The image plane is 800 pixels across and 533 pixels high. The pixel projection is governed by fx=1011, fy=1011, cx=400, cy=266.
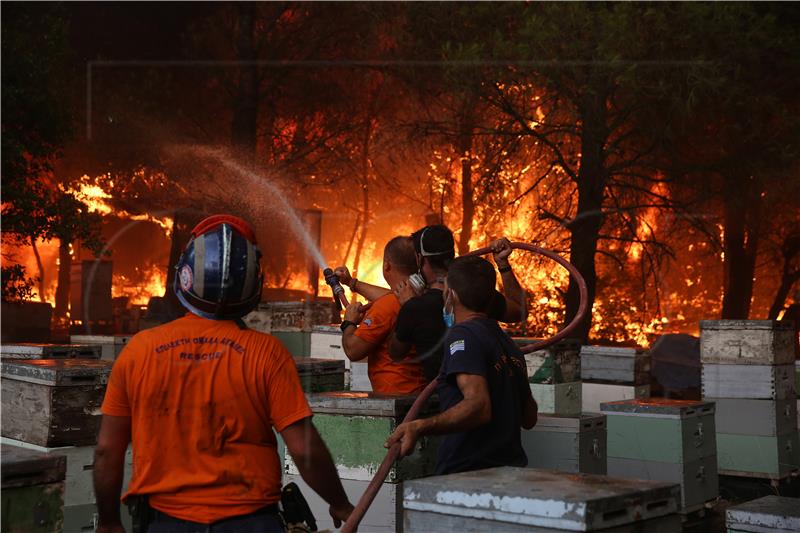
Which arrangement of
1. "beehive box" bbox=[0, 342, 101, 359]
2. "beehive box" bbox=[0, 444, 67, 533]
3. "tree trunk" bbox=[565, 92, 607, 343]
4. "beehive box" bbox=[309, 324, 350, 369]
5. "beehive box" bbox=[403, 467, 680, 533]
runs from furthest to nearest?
"tree trunk" bbox=[565, 92, 607, 343] → "beehive box" bbox=[309, 324, 350, 369] → "beehive box" bbox=[0, 342, 101, 359] → "beehive box" bbox=[0, 444, 67, 533] → "beehive box" bbox=[403, 467, 680, 533]

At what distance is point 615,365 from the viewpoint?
437 inches

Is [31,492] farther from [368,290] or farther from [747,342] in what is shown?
[747,342]

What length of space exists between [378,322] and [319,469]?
232cm

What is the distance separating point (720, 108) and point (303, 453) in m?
14.1

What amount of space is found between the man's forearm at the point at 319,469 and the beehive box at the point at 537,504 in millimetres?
296

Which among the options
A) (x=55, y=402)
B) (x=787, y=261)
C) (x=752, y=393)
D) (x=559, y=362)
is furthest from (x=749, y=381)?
(x=787, y=261)

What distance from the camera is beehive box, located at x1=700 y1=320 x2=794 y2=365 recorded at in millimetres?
10086

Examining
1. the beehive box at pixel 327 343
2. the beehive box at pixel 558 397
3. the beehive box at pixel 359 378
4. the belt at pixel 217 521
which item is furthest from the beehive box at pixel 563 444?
the beehive box at pixel 327 343

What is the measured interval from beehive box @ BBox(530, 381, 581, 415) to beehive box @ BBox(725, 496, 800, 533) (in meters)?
5.02

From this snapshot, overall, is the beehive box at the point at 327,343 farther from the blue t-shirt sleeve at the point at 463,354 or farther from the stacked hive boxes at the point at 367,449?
the blue t-shirt sleeve at the point at 463,354

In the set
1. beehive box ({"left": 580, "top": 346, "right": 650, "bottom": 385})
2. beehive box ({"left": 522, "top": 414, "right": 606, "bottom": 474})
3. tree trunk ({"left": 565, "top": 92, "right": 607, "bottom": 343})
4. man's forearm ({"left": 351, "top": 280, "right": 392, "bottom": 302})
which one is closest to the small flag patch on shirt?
beehive box ({"left": 522, "top": 414, "right": 606, "bottom": 474})

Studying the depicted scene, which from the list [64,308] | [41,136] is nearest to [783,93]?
[41,136]

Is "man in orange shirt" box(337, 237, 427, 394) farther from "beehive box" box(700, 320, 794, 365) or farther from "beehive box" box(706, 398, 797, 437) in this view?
"beehive box" box(700, 320, 794, 365)

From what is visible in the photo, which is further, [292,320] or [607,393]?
[292,320]
